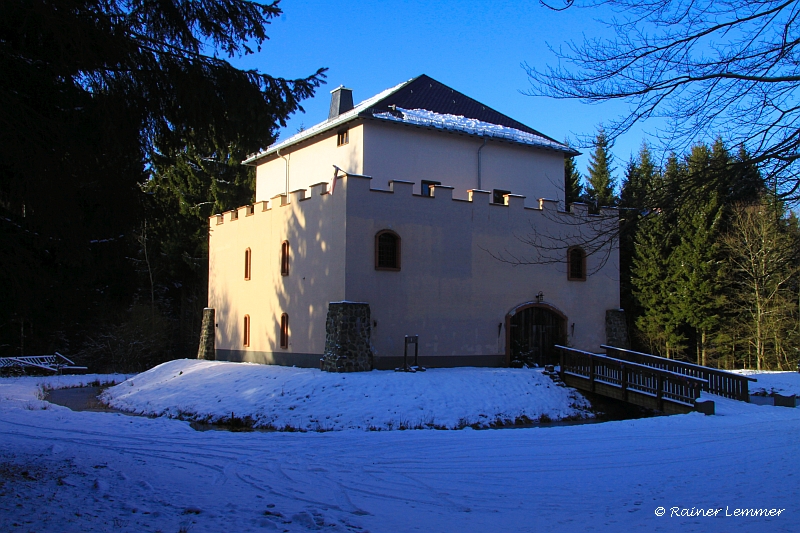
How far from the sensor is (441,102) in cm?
2902

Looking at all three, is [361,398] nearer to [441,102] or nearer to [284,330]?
[284,330]

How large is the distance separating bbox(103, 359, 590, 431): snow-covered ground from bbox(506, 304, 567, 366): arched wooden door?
4.56 ft

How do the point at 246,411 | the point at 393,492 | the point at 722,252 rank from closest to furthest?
the point at 393,492 → the point at 246,411 → the point at 722,252

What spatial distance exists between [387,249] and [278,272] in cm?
487

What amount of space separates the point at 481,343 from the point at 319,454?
13.1 metres

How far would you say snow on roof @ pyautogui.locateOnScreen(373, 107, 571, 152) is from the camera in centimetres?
2531

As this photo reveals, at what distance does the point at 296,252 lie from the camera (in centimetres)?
2408

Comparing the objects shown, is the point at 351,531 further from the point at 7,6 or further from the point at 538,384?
the point at 538,384

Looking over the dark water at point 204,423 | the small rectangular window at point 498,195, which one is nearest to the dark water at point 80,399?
the dark water at point 204,423

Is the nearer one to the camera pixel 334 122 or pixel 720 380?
pixel 720 380

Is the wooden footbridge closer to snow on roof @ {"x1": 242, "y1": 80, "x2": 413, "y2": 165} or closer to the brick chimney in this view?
snow on roof @ {"x1": 242, "y1": 80, "x2": 413, "y2": 165}

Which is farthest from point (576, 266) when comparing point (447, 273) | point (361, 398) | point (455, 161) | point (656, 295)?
point (361, 398)

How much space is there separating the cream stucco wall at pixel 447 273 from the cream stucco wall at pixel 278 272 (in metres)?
0.87

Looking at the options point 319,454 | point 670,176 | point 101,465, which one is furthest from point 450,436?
point 670,176
